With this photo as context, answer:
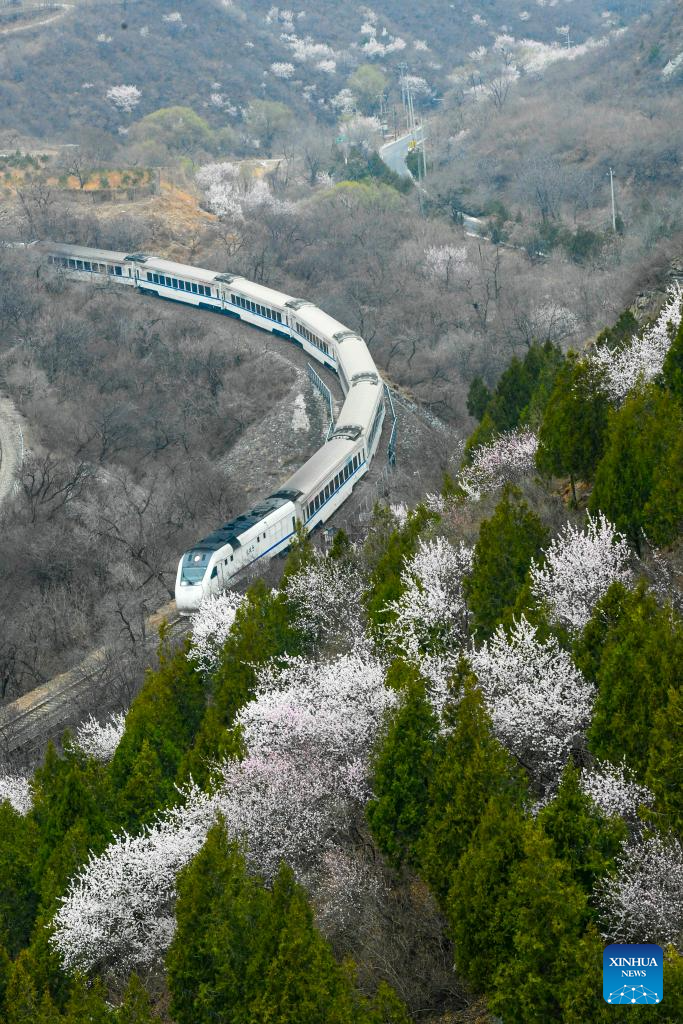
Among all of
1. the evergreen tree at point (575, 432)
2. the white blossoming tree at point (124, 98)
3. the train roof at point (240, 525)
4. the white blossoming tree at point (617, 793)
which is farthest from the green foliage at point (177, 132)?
the white blossoming tree at point (617, 793)

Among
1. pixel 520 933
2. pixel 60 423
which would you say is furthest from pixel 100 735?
pixel 60 423

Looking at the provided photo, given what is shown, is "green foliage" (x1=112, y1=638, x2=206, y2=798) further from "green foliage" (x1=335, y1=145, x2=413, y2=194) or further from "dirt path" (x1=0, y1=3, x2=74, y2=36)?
"dirt path" (x1=0, y1=3, x2=74, y2=36)

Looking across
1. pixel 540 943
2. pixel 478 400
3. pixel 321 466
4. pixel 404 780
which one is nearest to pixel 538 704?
pixel 404 780

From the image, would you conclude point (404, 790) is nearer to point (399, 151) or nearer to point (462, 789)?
point (462, 789)

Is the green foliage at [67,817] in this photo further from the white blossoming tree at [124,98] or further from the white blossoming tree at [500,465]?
the white blossoming tree at [124,98]

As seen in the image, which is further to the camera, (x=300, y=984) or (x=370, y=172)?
(x=370, y=172)

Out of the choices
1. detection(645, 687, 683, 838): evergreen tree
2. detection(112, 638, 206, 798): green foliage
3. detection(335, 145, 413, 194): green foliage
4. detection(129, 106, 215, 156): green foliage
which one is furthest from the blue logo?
detection(129, 106, 215, 156): green foliage

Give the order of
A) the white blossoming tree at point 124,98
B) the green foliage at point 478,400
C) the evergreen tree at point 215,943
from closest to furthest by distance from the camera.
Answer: the evergreen tree at point 215,943, the green foliage at point 478,400, the white blossoming tree at point 124,98
